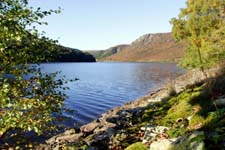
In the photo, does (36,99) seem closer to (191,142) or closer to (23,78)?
(23,78)

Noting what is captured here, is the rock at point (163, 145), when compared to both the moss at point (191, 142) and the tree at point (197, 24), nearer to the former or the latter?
the moss at point (191, 142)

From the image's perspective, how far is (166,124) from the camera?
15.7 m

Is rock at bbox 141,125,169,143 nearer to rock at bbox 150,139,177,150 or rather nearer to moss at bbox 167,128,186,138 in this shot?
moss at bbox 167,128,186,138

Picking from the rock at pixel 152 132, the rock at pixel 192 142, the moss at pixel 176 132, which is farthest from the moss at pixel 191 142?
the rock at pixel 152 132

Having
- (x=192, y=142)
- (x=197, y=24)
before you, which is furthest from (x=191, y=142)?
A: (x=197, y=24)

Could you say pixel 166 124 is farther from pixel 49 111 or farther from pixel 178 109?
pixel 49 111

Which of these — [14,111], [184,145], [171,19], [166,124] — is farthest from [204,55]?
[171,19]

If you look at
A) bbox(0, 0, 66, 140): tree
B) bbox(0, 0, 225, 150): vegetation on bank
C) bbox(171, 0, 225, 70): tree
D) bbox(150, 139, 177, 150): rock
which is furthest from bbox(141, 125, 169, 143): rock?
bbox(171, 0, 225, 70): tree

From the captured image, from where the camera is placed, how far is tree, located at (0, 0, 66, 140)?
7.82 metres

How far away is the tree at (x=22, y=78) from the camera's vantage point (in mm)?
7824

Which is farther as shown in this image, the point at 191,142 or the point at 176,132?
the point at 176,132

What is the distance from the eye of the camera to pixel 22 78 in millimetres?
9586

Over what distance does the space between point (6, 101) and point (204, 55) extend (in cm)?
2328

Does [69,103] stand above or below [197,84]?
below
